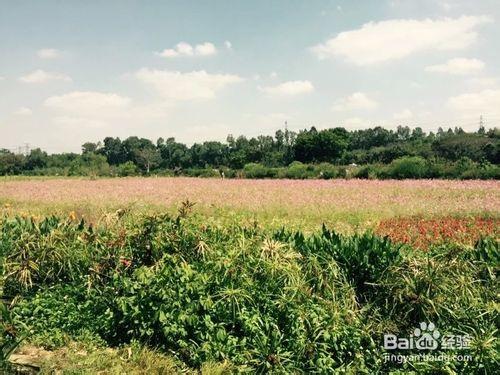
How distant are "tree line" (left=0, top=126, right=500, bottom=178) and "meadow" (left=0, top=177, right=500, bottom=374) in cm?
2400

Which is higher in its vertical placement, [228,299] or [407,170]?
[407,170]

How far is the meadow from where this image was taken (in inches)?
193

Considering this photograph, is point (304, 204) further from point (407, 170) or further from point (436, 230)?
point (407, 170)

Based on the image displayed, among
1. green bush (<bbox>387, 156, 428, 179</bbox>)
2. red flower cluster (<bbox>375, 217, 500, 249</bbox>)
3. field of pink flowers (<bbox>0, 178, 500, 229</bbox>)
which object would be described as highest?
green bush (<bbox>387, 156, 428, 179</bbox>)

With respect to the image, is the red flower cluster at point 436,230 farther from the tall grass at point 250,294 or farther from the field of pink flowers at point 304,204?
the tall grass at point 250,294

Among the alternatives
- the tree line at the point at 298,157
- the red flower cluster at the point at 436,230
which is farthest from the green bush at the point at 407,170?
the red flower cluster at the point at 436,230

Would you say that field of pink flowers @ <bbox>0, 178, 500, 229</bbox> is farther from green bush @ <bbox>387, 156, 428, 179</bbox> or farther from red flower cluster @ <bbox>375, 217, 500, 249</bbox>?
green bush @ <bbox>387, 156, 428, 179</bbox>

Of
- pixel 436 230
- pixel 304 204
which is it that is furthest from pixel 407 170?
pixel 436 230

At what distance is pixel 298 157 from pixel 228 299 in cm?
8323

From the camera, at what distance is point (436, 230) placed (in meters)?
9.88

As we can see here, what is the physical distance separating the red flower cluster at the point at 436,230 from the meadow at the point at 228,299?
2.59 m

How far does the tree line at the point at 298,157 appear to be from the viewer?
3209cm

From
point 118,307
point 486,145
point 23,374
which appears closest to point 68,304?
point 118,307

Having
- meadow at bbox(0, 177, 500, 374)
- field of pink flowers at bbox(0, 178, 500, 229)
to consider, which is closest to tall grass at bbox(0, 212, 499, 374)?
meadow at bbox(0, 177, 500, 374)
